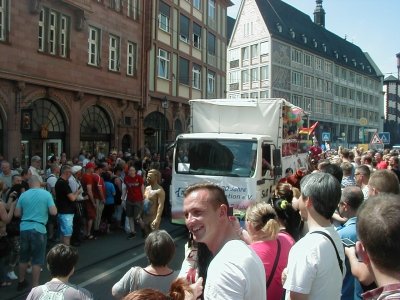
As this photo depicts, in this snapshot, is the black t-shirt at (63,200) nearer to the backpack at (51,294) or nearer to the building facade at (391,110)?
the backpack at (51,294)

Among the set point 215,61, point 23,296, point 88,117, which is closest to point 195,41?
point 215,61

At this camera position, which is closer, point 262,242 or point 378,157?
point 262,242

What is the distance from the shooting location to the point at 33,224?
679 cm

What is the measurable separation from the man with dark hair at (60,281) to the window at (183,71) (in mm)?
26280

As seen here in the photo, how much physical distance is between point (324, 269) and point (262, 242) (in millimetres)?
791

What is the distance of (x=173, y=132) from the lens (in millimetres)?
29734

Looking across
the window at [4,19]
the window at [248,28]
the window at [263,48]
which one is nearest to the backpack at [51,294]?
the window at [4,19]

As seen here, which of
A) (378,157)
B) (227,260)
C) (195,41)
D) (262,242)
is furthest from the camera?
(195,41)

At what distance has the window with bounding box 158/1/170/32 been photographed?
88.5 feet

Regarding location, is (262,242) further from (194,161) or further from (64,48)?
(64,48)

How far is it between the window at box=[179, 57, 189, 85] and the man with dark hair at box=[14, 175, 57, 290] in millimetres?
23530

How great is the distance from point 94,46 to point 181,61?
939 cm

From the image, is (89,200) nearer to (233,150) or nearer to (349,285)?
(233,150)

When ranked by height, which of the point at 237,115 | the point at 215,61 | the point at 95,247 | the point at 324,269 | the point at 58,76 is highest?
the point at 215,61
